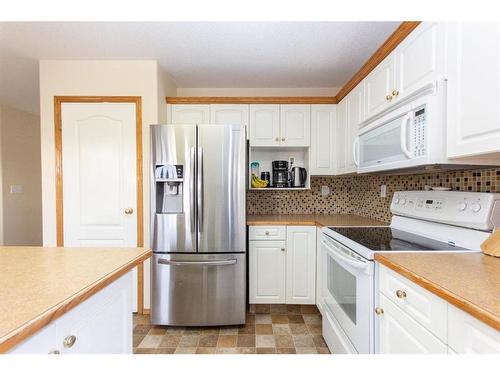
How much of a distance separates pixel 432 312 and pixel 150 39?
2.39 meters

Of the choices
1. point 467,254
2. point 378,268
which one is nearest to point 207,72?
point 378,268

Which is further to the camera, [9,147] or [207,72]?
[9,147]

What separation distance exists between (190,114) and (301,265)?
6.06 feet

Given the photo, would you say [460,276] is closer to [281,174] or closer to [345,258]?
[345,258]

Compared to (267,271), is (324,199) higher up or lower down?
higher up

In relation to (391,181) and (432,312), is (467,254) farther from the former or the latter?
(391,181)

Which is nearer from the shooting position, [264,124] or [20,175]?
[264,124]

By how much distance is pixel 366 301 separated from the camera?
120cm

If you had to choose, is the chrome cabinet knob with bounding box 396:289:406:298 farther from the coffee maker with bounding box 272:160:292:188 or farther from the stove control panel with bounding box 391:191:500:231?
the coffee maker with bounding box 272:160:292:188

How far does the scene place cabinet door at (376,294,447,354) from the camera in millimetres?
805

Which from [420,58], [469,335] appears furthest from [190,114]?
[469,335]

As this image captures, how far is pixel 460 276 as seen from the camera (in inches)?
32.1

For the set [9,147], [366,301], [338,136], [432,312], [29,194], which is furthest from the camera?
[29,194]
